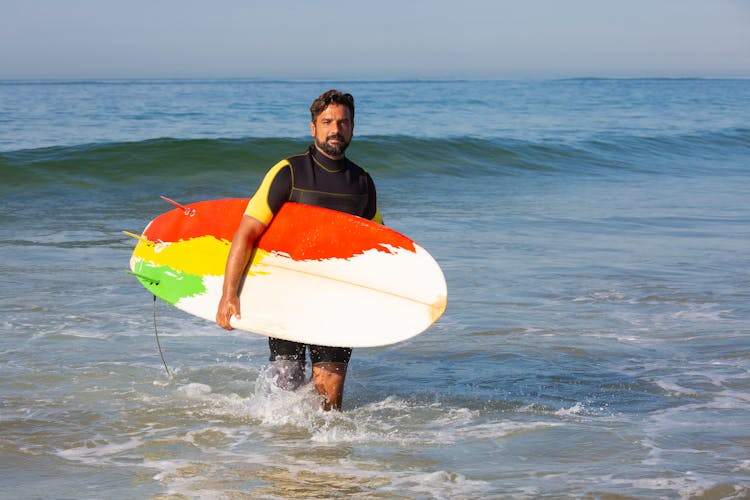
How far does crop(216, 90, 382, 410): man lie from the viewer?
3930 mm

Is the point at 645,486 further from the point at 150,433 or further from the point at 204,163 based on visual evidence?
the point at 204,163

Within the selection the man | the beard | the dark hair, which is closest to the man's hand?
the man

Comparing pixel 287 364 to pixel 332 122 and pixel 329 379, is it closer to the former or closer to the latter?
pixel 329 379

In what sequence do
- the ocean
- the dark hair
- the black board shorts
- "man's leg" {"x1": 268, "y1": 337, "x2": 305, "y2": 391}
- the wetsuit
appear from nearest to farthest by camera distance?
the ocean, the dark hair, the wetsuit, the black board shorts, "man's leg" {"x1": 268, "y1": 337, "x2": 305, "y2": 391}

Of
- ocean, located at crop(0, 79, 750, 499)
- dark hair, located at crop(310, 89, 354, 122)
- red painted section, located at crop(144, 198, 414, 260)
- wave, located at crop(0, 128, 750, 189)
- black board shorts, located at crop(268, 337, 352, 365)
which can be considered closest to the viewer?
ocean, located at crop(0, 79, 750, 499)

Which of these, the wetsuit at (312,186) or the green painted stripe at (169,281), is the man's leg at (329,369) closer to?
the wetsuit at (312,186)

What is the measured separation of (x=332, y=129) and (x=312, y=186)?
0.27m

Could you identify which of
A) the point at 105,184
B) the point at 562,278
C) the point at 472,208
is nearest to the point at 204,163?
the point at 105,184

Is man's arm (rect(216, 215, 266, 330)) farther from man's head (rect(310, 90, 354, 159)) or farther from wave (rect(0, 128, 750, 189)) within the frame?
wave (rect(0, 128, 750, 189))

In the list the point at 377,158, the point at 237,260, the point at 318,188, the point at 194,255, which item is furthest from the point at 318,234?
the point at 377,158

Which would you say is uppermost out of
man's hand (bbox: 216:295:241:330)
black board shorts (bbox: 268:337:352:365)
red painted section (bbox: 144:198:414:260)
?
red painted section (bbox: 144:198:414:260)

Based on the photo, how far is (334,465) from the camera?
3807 mm

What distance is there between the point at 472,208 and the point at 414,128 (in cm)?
1293

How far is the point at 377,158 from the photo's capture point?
18031 mm
